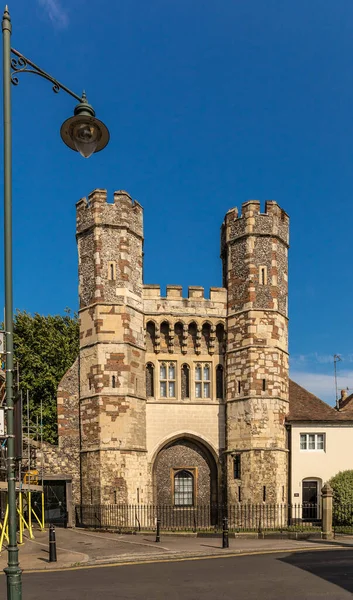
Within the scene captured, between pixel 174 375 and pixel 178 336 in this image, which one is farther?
pixel 178 336

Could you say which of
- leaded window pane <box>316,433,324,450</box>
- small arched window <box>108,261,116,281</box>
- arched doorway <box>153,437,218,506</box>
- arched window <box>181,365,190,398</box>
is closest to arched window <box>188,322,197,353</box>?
arched window <box>181,365,190,398</box>

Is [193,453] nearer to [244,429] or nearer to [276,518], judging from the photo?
[244,429]

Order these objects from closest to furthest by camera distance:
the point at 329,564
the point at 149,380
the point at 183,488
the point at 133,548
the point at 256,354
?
the point at 329,564, the point at 133,548, the point at 256,354, the point at 183,488, the point at 149,380

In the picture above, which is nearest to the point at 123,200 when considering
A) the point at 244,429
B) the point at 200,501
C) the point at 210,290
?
the point at 210,290

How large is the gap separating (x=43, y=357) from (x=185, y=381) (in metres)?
12.8

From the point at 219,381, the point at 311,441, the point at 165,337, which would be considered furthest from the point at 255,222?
the point at 311,441

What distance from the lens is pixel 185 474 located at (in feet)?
101

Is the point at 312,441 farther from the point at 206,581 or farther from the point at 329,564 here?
the point at 206,581

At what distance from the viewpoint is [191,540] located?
23797 mm

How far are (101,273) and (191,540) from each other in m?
12.5

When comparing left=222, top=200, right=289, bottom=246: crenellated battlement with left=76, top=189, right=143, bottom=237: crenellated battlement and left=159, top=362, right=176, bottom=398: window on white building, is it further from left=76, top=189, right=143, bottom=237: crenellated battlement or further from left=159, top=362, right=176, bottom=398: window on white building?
left=159, top=362, right=176, bottom=398: window on white building

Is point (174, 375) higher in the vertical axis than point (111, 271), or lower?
lower

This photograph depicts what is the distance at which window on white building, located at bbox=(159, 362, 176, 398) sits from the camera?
3102 cm

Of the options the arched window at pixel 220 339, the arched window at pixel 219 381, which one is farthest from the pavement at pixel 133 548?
the arched window at pixel 220 339
